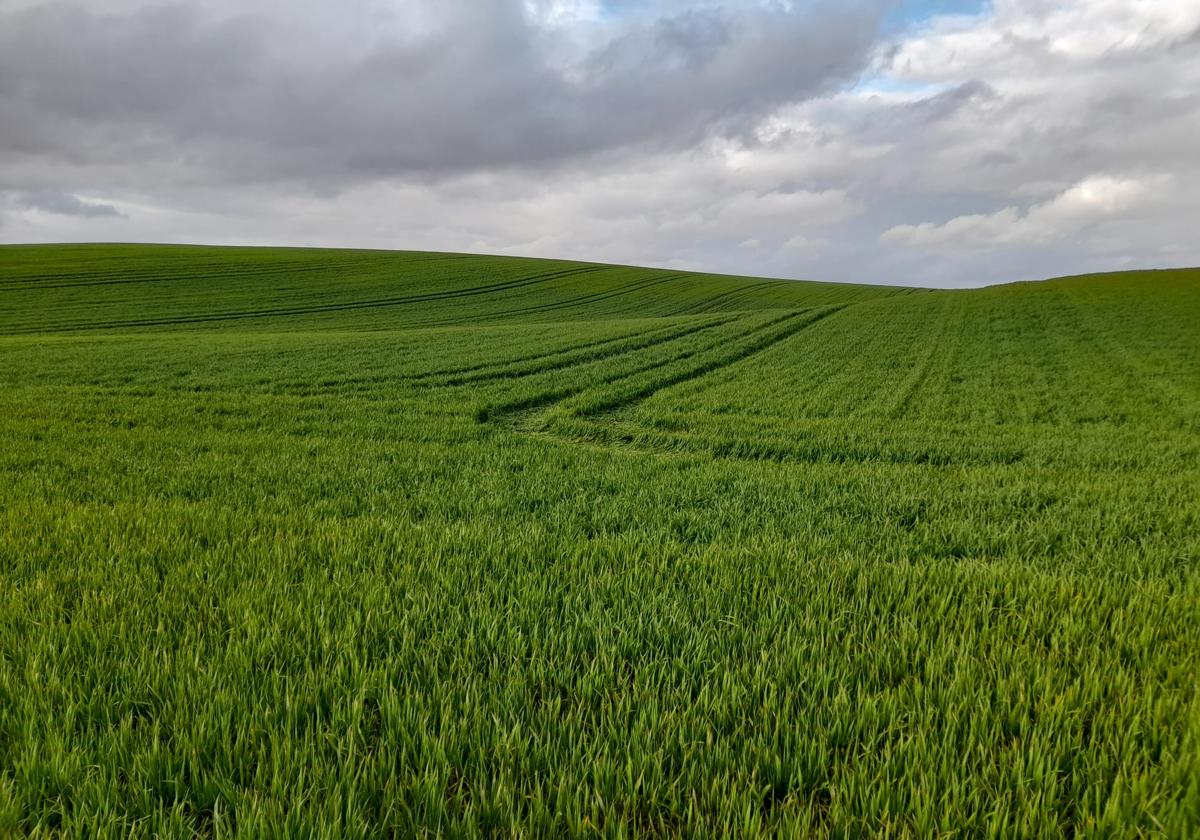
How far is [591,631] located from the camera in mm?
3531

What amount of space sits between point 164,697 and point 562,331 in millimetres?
31304

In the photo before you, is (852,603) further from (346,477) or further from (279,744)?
(346,477)

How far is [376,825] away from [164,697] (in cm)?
149

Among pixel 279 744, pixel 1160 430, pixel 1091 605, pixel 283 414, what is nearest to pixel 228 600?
pixel 279 744

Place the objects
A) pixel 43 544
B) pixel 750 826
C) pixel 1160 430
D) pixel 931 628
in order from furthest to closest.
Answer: pixel 1160 430 → pixel 43 544 → pixel 931 628 → pixel 750 826

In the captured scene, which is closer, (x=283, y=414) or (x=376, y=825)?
(x=376, y=825)

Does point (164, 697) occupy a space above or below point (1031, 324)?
below

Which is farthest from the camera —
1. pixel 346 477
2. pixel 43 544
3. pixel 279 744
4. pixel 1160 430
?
pixel 1160 430

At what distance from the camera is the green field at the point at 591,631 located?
2.28 m

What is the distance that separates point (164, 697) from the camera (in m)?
2.88

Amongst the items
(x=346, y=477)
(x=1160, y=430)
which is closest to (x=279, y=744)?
(x=346, y=477)

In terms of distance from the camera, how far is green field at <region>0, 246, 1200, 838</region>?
2275 millimetres

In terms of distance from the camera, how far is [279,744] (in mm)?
2500

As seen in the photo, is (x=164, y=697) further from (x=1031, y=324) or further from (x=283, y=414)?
(x=1031, y=324)
